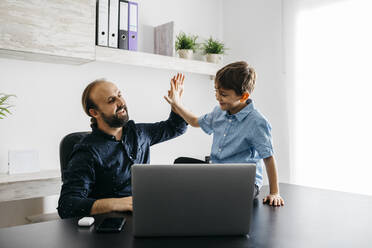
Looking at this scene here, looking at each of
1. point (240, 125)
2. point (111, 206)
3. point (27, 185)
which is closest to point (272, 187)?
point (240, 125)

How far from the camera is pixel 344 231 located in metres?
0.88

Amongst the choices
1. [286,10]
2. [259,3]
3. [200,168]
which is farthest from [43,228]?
[259,3]

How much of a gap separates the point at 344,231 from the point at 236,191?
0.32 metres

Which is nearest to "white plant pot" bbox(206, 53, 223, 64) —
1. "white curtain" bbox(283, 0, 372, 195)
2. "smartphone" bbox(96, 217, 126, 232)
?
"white curtain" bbox(283, 0, 372, 195)

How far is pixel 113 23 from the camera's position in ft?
7.73

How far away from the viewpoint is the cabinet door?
6.27ft

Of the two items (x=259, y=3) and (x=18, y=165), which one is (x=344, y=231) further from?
(x=259, y=3)

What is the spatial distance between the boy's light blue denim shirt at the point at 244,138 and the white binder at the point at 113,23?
1.10 metres

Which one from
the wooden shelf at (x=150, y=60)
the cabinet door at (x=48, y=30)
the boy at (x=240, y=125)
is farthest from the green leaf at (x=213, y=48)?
the boy at (x=240, y=125)

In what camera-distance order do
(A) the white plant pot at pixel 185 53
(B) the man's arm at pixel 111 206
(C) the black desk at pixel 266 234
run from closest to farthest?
(C) the black desk at pixel 266 234 → (B) the man's arm at pixel 111 206 → (A) the white plant pot at pixel 185 53

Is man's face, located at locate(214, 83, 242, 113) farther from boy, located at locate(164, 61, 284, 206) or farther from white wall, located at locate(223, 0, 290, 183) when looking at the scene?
white wall, located at locate(223, 0, 290, 183)

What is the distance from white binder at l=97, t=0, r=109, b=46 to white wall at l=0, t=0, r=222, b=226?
0.36 meters

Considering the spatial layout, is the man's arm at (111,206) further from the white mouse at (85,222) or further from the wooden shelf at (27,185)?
the wooden shelf at (27,185)

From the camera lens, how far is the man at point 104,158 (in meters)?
1.12
